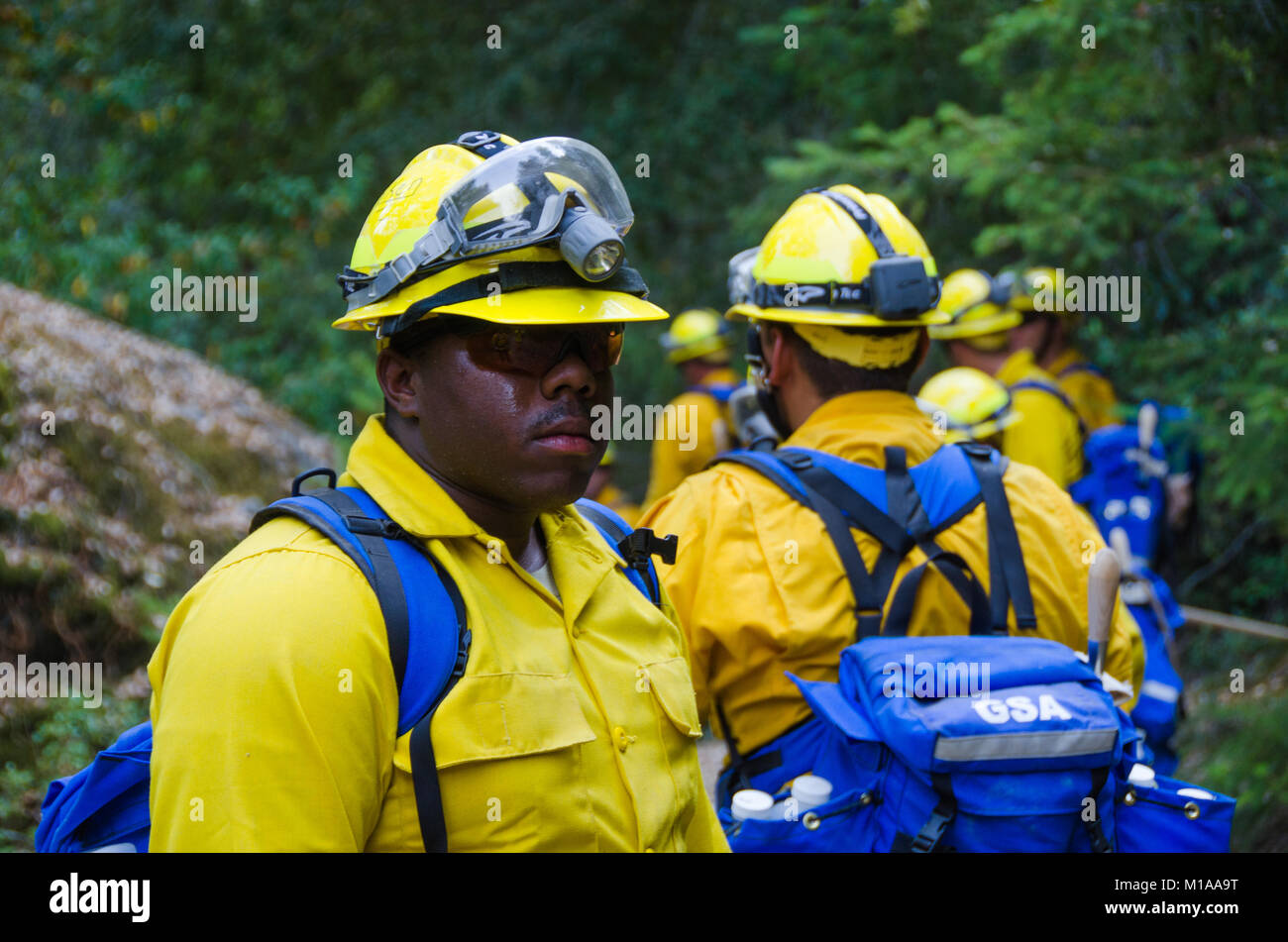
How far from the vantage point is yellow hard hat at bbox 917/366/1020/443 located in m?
5.30

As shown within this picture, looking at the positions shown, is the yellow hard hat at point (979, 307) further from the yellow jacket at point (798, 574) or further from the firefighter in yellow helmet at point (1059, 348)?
the yellow jacket at point (798, 574)

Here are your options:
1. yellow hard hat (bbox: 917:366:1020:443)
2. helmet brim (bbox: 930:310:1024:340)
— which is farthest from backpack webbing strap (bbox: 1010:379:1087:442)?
yellow hard hat (bbox: 917:366:1020:443)

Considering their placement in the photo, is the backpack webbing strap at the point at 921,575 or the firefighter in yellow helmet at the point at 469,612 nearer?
the firefighter in yellow helmet at the point at 469,612

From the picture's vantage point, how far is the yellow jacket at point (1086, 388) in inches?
291

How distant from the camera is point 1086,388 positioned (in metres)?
7.45

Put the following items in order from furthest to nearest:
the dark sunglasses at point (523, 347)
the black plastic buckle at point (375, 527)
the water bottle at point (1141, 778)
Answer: the water bottle at point (1141, 778) < the dark sunglasses at point (523, 347) < the black plastic buckle at point (375, 527)

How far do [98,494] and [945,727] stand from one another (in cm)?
493

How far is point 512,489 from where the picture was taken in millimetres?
2062

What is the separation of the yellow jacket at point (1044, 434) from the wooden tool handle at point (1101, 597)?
318 cm

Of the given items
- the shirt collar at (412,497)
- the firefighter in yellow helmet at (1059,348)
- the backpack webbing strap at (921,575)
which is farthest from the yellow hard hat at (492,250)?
the firefighter in yellow helmet at (1059,348)

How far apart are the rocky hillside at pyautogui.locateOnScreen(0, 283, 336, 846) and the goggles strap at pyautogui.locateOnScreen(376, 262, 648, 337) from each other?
11.7ft

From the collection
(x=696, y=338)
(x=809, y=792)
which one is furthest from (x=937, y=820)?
(x=696, y=338)

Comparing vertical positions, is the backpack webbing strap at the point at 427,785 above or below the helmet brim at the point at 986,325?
below
